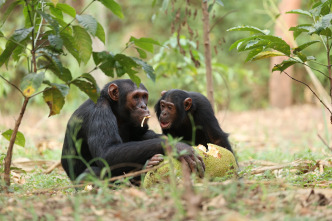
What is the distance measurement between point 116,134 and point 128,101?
594mm

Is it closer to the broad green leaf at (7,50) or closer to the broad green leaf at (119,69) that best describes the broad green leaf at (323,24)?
the broad green leaf at (119,69)

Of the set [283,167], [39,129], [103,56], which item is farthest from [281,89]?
[103,56]

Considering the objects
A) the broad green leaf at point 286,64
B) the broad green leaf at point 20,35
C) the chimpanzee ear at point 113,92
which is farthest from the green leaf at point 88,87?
the broad green leaf at point 286,64

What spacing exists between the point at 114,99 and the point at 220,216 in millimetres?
2754

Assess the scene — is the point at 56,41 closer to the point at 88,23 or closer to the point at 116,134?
the point at 88,23

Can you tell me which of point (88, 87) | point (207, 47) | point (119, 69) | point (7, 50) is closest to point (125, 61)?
point (119, 69)

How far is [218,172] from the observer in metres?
3.88

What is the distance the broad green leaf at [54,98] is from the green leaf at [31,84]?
0.24m

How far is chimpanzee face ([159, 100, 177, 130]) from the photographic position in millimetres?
5496

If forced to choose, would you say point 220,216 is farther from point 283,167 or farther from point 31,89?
point 283,167

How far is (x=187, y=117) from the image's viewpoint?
18.7ft

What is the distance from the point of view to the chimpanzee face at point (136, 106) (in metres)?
4.79

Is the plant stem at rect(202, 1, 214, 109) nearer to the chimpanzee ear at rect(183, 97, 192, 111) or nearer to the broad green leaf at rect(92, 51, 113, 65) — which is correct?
the chimpanzee ear at rect(183, 97, 192, 111)

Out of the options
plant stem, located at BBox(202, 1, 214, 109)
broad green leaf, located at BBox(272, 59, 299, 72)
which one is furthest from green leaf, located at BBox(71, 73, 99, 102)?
plant stem, located at BBox(202, 1, 214, 109)
